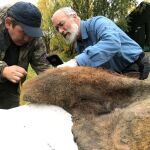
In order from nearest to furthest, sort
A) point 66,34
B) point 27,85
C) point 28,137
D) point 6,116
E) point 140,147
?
1. point 140,147
2. point 28,137
3. point 6,116
4. point 27,85
5. point 66,34

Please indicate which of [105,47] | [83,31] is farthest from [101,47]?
[83,31]

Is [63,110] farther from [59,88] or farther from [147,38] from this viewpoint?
[147,38]

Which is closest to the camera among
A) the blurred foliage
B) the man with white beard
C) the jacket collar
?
the man with white beard

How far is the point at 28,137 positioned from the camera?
279 centimetres

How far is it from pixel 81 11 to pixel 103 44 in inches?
545

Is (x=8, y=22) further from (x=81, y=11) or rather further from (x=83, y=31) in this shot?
(x=81, y=11)

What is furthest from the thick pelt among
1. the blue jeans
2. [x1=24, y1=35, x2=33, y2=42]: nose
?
the blue jeans

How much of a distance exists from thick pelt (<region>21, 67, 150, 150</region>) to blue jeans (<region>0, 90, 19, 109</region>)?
8.05 ft

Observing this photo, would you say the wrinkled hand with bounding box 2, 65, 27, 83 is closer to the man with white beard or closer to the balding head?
the man with white beard

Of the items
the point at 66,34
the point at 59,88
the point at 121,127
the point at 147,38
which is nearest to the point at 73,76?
the point at 59,88

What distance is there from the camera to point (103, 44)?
14.8 ft

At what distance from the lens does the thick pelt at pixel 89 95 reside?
2834 millimetres

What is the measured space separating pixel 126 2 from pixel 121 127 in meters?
16.4

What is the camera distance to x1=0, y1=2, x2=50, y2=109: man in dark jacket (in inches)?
181
